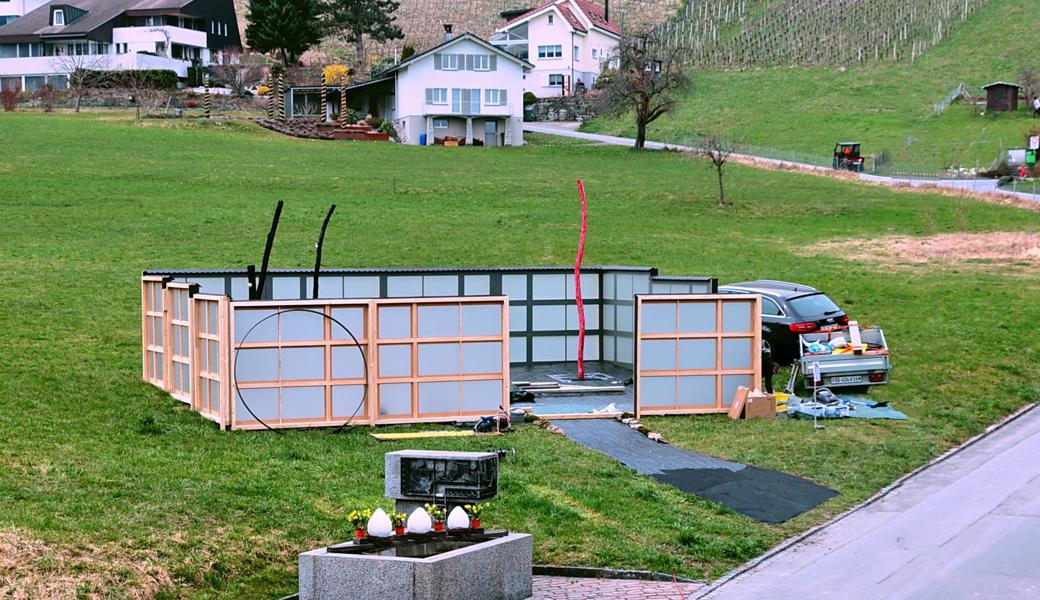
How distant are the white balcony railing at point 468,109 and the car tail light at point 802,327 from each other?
193ft

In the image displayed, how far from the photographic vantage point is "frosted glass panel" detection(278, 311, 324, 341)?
870 inches

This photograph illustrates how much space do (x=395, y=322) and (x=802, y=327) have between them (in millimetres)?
9743

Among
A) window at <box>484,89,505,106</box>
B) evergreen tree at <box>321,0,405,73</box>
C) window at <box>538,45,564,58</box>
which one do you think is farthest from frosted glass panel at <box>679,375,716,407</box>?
window at <box>538,45,564,58</box>

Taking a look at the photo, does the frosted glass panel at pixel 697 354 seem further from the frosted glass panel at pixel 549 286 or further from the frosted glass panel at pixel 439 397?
the frosted glass panel at pixel 549 286

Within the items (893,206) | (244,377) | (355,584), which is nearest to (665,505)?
(355,584)

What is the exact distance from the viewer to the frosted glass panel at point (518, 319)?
29.8 meters

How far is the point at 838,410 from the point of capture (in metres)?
24.7

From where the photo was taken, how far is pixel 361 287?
93.2 feet

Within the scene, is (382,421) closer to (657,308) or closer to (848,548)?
(657,308)

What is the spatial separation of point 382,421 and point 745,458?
600cm

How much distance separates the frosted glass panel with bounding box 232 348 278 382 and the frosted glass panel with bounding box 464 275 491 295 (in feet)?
25.3

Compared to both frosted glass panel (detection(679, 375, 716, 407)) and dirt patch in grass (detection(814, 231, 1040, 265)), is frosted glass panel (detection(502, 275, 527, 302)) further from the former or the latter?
dirt patch in grass (detection(814, 231, 1040, 265))

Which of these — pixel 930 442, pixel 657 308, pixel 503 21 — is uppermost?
pixel 503 21

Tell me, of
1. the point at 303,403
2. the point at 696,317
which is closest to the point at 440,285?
the point at 696,317
